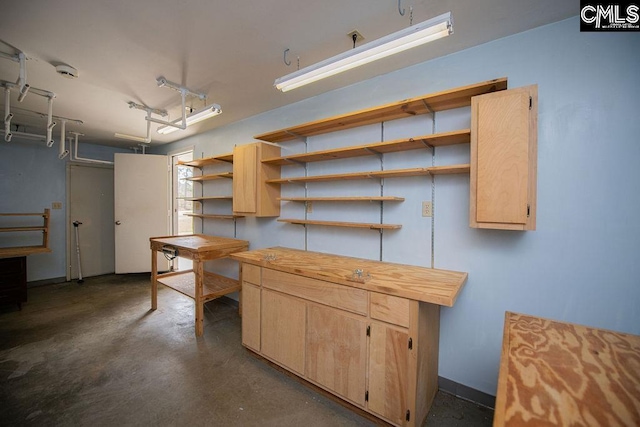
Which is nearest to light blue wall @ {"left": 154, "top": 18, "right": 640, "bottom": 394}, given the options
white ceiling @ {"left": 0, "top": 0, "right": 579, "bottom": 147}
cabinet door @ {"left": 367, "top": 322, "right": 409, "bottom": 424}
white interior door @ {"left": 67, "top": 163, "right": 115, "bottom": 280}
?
white ceiling @ {"left": 0, "top": 0, "right": 579, "bottom": 147}

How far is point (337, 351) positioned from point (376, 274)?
0.61 meters

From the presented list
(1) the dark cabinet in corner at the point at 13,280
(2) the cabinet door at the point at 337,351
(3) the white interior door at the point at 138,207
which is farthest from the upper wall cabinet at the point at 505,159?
(1) the dark cabinet in corner at the point at 13,280

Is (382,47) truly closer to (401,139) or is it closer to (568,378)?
(401,139)

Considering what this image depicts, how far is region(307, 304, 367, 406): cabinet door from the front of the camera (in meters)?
1.69

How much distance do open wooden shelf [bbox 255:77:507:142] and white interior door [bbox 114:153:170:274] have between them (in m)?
3.31

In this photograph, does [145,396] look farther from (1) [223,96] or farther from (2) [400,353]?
(1) [223,96]

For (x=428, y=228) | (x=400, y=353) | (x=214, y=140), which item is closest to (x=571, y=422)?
(x=400, y=353)

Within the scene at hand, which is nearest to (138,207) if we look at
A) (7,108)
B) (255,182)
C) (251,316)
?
(7,108)

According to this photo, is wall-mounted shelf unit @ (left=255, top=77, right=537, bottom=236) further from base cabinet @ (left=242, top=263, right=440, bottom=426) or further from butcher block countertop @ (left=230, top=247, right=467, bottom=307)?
base cabinet @ (left=242, top=263, right=440, bottom=426)

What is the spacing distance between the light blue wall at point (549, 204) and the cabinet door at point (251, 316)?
4.19 ft

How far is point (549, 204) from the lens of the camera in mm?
1643

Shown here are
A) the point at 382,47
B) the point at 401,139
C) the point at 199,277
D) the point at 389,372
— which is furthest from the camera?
the point at 199,277

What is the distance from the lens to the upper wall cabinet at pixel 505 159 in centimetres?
149

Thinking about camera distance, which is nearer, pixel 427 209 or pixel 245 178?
pixel 427 209
